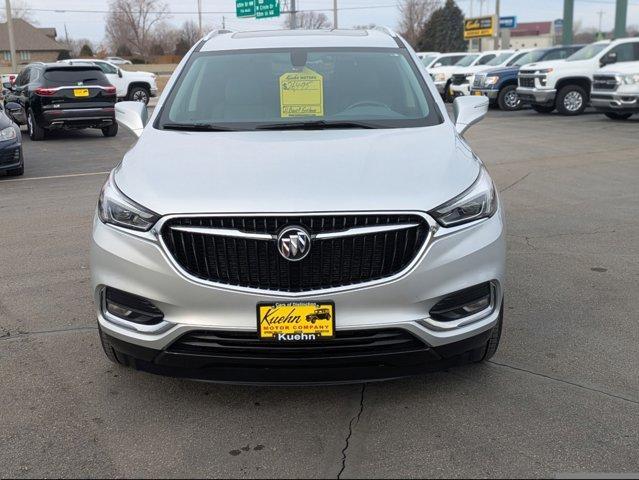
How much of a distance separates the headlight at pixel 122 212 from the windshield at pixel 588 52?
17994 mm

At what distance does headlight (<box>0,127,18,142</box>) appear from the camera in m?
10.1

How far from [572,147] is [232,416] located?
11.2m

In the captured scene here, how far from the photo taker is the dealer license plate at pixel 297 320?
3031mm

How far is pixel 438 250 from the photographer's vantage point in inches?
122

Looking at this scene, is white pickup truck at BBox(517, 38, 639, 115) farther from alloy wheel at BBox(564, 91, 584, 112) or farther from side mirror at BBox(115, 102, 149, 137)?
side mirror at BBox(115, 102, 149, 137)

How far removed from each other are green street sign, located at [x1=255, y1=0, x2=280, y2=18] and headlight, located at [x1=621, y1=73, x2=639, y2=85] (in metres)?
25.3

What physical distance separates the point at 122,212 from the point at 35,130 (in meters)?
14.1

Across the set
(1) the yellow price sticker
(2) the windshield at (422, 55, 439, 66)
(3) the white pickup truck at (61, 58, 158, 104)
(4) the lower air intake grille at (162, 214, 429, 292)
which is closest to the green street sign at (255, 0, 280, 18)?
(2) the windshield at (422, 55, 439, 66)

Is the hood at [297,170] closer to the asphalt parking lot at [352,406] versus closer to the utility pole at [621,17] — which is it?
the asphalt parking lot at [352,406]

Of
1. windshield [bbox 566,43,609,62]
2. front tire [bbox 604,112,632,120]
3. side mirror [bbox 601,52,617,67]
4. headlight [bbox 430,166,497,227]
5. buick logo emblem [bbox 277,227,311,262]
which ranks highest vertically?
windshield [bbox 566,43,609,62]

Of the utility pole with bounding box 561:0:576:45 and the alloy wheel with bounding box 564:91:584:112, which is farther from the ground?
the utility pole with bounding box 561:0:576:45

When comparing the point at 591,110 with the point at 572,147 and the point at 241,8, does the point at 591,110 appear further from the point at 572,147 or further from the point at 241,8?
the point at 241,8

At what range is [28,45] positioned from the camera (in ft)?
263

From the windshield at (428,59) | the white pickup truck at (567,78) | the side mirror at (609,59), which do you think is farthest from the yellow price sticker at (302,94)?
the windshield at (428,59)
